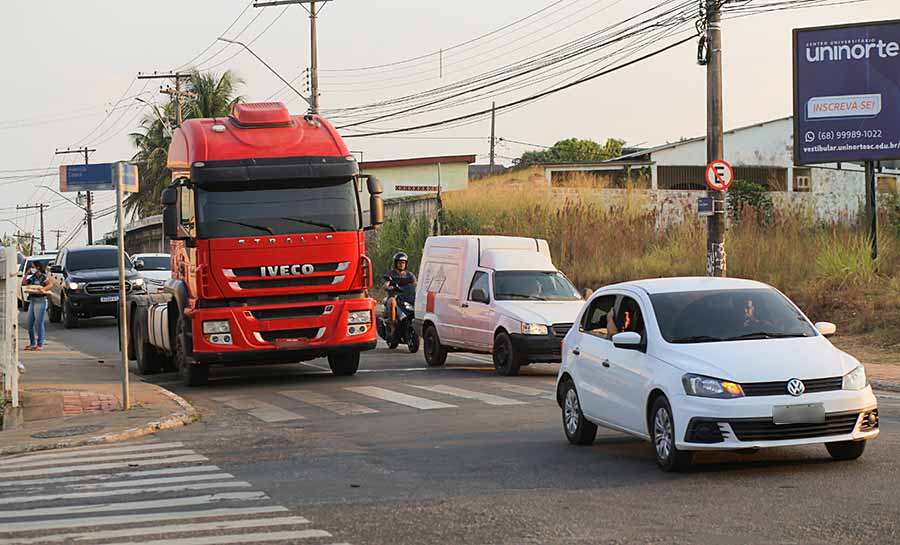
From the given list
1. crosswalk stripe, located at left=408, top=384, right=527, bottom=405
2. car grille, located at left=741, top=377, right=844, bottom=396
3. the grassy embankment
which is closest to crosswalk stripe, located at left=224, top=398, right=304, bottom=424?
crosswalk stripe, located at left=408, top=384, right=527, bottom=405

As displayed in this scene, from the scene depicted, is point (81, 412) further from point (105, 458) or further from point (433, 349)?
point (433, 349)

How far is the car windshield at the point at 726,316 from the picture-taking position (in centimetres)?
1073

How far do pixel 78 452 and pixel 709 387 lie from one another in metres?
6.58

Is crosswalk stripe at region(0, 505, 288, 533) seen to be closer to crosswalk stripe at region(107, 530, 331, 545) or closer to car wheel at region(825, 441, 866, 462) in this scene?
Answer: crosswalk stripe at region(107, 530, 331, 545)

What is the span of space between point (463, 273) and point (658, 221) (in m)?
16.3

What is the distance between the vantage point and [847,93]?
28.3 m

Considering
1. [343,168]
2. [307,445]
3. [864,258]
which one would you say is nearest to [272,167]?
[343,168]

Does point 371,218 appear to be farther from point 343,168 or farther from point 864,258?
point 864,258

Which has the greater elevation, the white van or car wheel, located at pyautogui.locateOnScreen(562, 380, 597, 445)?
the white van

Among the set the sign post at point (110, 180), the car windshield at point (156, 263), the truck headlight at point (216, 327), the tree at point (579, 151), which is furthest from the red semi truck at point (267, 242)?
the tree at point (579, 151)

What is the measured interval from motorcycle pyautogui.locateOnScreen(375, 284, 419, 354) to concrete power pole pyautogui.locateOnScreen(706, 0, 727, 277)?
5.77 m

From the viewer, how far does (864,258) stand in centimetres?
2614

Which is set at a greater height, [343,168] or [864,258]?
[343,168]

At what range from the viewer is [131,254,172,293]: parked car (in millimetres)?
34719
